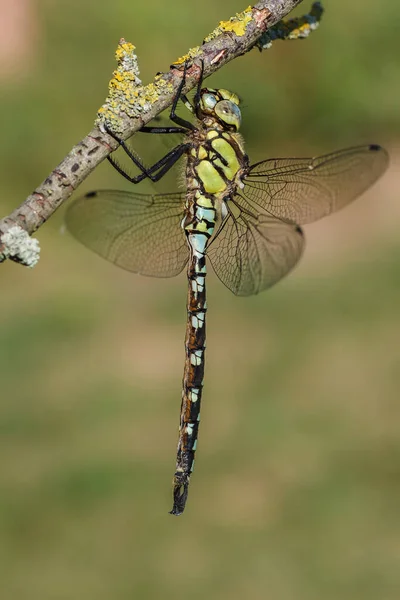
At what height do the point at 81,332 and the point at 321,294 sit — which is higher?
the point at 321,294

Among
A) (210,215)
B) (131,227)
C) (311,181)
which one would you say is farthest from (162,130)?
(311,181)

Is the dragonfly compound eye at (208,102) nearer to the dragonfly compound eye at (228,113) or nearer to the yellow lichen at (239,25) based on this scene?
the dragonfly compound eye at (228,113)

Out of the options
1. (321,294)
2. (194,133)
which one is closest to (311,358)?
(321,294)

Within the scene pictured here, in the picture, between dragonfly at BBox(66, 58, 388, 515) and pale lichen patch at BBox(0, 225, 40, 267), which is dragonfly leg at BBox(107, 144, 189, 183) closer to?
dragonfly at BBox(66, 58, 388, 515)

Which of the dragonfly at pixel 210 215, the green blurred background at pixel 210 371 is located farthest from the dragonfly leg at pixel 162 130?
the green blurred background at pixel 210 371

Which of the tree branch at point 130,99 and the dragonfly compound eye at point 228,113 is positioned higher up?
the dragonfly compound eye at point 228,113

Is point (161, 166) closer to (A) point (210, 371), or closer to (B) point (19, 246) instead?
(B) point (19, 246)

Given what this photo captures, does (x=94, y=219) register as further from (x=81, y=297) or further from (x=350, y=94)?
(x=350, y=94)
